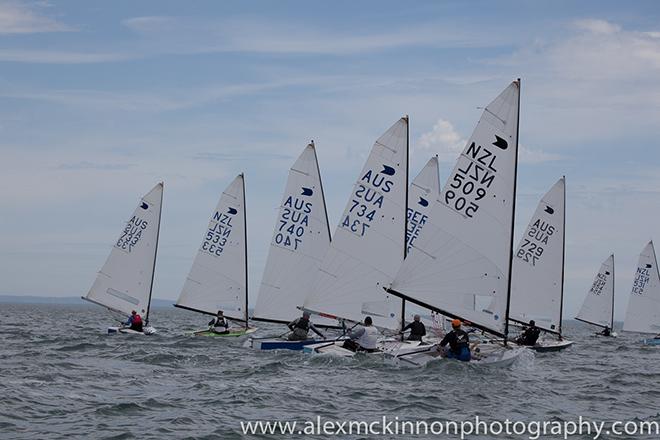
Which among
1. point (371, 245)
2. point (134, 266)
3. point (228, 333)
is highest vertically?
point (371, 245)

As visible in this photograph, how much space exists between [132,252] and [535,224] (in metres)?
15.7

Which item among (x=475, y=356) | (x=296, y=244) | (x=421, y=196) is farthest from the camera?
(x=421, y=196)

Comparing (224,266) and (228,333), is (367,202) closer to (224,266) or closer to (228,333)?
(228,333)

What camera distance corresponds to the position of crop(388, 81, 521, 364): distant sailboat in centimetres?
2241

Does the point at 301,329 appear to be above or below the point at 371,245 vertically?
below

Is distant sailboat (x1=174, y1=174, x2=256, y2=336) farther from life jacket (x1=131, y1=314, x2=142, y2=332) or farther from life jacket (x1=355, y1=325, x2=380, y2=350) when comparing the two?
life jacket (x1=355, y1=325, x2=380, y2=350)

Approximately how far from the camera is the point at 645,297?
179 feet

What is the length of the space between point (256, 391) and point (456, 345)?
5.51m

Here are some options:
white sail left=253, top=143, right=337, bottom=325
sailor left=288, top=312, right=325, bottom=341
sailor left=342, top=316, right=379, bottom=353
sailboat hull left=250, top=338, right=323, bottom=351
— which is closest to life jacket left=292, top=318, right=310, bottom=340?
sailor left=288, top=312, right=325, bottom=341

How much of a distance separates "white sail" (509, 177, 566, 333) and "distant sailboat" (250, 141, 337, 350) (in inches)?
354

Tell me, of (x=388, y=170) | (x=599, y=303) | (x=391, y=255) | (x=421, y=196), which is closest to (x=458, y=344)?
(x=391, y=255)

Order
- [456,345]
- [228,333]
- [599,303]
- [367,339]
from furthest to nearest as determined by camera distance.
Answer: [599,303] → [228,333] → [367,339] → [456,345]

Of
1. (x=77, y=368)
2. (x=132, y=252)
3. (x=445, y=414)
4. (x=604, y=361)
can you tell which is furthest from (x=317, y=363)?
(x=132, y=252)

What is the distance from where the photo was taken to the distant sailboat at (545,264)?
116ft
